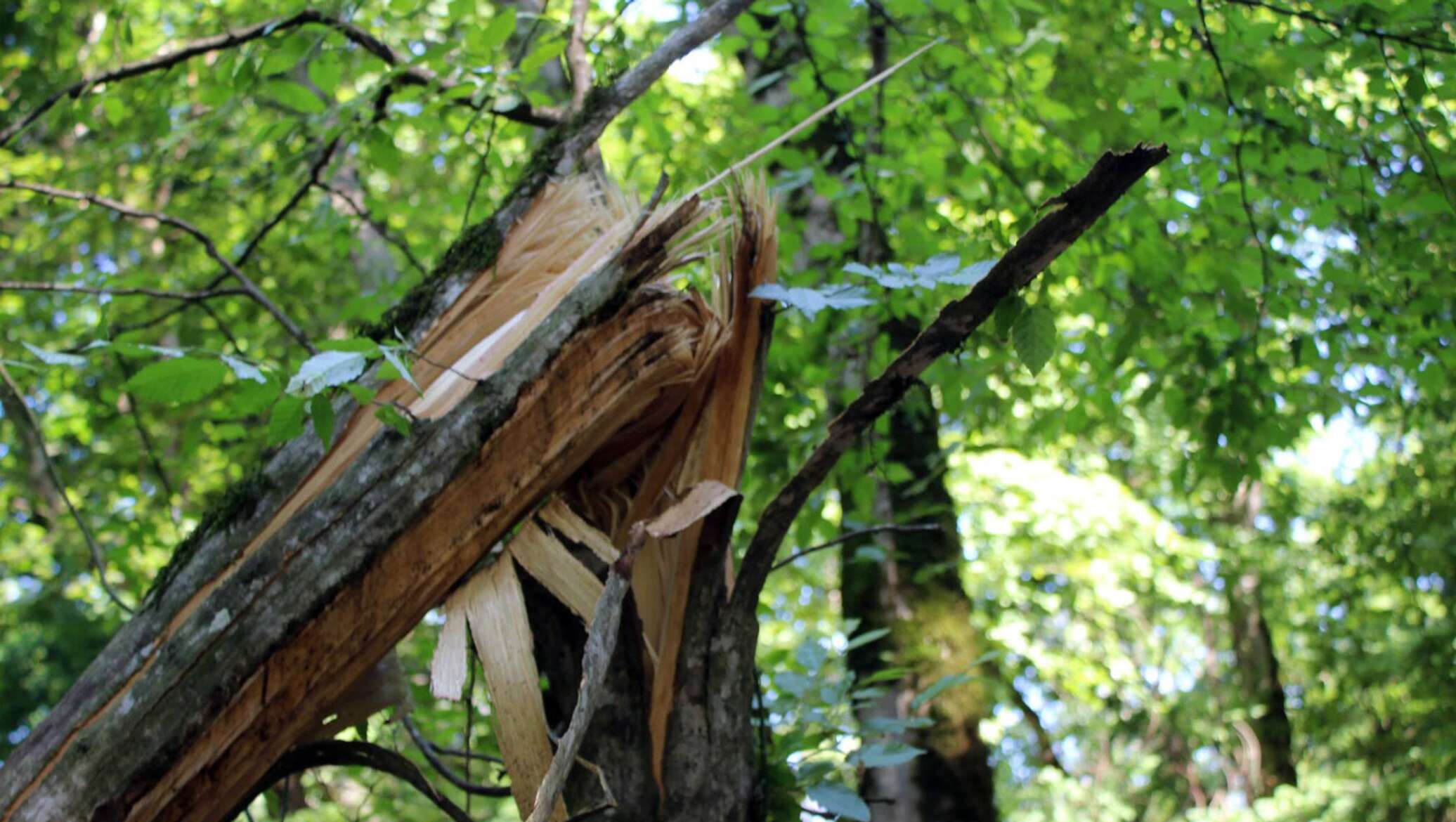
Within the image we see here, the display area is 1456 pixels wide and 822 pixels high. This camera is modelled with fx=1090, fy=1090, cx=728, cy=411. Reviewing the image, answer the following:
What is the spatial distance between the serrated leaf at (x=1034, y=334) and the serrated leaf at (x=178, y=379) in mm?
1140

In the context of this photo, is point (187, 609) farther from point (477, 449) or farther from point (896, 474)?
point (896, 474)

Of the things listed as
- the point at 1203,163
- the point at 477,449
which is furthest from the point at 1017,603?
the point at 477,449

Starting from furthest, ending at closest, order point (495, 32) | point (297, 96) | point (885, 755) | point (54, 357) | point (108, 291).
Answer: point (297, 96), point (495, 32), point (108, 291), point (885, 755), point (54, 357)

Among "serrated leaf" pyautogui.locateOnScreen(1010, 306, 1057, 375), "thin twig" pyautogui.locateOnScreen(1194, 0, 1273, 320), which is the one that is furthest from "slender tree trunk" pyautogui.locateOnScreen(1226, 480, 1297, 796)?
"serrated leaf" pyautogui.locateOnScreen(1010, 306, 1057, 375)

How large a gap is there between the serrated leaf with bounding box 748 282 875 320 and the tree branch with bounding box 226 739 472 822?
92 centimetres

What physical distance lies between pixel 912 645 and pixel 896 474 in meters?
1.00

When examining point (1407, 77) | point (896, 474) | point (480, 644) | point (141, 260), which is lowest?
point (480, 644)

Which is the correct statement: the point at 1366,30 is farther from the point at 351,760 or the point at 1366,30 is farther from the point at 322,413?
the point at 351,760

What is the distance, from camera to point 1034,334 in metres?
1.66

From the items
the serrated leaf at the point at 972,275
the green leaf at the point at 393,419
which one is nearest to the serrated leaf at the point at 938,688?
the serrated leaf at the point at 972,275

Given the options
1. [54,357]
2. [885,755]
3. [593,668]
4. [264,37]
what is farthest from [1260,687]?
[54,357]

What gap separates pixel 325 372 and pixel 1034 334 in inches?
40.0

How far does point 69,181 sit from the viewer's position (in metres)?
4.96

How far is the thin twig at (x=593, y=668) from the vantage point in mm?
1346
